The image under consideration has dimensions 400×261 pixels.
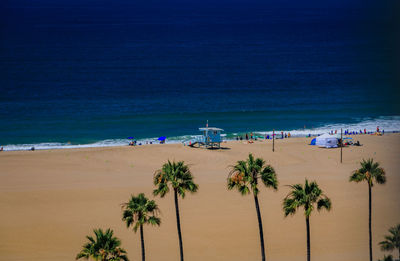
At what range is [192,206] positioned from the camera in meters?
41.5

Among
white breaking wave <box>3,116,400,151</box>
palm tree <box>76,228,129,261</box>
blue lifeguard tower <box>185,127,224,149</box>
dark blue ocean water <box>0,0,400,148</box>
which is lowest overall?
palm tree <box>76,228,129,261</box>

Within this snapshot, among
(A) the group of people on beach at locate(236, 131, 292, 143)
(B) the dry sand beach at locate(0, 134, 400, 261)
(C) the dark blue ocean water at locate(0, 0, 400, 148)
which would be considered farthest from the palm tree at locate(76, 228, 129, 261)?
(A) the group of people on beach at locate(236, 131, 292, 143)

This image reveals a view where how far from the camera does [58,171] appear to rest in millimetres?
51625

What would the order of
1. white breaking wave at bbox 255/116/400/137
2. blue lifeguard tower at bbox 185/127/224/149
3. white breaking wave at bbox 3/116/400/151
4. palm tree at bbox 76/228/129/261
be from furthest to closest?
white breaking wave at bbox 255/116/400/137, white breaking wave at bbox 3/116/400/151, blue lifeguard tower at bbox 185/127/224/149, palm tree at bbox 76/228/129/261

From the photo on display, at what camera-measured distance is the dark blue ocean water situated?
78312 millimetres

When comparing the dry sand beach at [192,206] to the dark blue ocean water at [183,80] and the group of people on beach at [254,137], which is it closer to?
the group of people on beach at [254,137]

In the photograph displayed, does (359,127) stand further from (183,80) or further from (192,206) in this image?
(183,80)

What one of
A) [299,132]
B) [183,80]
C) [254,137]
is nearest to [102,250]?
[254,137]

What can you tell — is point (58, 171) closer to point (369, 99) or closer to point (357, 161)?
point (357, 161)

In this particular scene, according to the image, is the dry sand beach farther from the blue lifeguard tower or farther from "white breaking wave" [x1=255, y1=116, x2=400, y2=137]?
"white breaking wave" [x1=255, y1=116, x2=400, y2=137]

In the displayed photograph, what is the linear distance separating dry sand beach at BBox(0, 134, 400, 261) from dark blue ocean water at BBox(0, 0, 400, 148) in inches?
397

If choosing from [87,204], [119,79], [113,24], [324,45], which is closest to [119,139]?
[87,204]

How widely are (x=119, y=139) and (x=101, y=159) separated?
45.2ft

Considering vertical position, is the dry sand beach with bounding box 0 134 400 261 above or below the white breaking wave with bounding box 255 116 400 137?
below
